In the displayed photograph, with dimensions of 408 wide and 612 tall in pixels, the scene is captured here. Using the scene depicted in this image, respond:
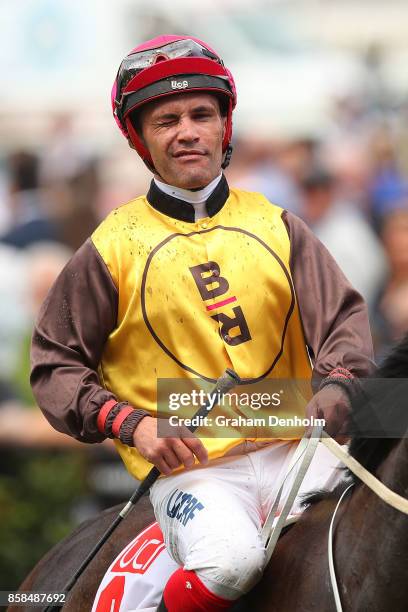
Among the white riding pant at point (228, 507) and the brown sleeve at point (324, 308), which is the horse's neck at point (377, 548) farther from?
the brown sleeve at point (324, 308)

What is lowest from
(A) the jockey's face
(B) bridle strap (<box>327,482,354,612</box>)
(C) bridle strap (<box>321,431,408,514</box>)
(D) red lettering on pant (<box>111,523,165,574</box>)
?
(D) red lettering on pant (<box>111,523,165,574</box>)

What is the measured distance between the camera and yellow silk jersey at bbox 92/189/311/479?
12.7ft

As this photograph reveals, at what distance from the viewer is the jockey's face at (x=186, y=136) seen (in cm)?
396

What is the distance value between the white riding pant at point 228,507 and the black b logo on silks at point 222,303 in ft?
1.09

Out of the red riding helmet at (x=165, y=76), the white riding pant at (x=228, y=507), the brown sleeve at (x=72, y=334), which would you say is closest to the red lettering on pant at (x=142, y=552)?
the white riding pant at (x=228, y=507)

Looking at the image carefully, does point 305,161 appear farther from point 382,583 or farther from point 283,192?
point 382,583

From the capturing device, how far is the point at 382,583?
3.20 m

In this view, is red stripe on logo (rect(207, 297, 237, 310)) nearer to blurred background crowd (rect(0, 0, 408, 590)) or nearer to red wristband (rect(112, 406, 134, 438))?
red wristband (rect(112, 406, 134, 438))

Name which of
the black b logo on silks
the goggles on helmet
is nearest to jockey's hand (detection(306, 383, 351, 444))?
the black b logo on silks

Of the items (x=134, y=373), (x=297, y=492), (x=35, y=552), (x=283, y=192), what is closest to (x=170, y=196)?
(x=134, y=373)

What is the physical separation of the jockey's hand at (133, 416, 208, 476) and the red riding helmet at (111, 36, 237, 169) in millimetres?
1009

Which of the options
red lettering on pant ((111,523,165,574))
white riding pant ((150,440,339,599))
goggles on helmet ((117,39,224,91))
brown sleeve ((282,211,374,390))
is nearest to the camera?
white riding pant ((150,440,339,599))

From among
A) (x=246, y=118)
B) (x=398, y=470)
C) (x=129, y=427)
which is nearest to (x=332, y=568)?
(x=398, y=470)

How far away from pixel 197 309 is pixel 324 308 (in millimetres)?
397
